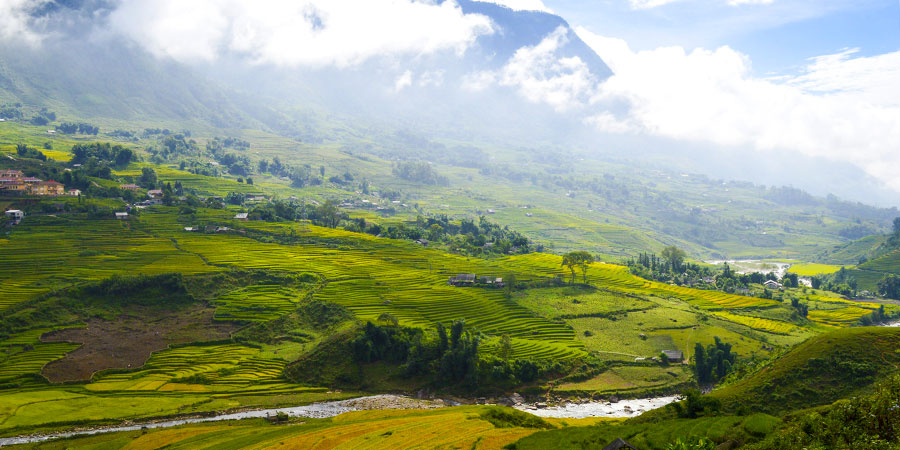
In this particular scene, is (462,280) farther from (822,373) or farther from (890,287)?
(890,287)

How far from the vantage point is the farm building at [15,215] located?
91488 millimetres

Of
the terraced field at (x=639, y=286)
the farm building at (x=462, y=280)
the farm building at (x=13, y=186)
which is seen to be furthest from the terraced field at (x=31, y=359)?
the terraced field at (x=639, y=286)

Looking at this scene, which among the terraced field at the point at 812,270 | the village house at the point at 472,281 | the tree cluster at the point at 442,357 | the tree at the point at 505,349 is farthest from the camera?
the terraced field at the point at 812,270

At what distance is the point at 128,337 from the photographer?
216ft

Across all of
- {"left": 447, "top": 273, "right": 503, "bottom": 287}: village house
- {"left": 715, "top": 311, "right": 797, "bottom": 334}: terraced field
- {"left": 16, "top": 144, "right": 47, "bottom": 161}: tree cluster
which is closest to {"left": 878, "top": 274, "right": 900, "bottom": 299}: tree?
{"left": 715, "top": 311, "right": 797, "bottom": 334}: terraced field

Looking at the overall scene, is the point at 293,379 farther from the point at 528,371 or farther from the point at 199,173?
the point at 199,173

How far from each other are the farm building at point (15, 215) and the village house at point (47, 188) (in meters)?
13.5

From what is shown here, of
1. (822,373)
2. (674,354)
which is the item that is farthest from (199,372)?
(822,373)

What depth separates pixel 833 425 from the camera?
1040 inches

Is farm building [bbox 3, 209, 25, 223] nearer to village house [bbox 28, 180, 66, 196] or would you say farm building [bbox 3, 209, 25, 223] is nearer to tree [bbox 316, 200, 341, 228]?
village house [bbox 28, 180, 66, 196]

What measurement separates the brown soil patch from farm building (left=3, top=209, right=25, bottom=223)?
40.7 meters

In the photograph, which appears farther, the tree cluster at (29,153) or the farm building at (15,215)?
the tree cluster at (29,153)

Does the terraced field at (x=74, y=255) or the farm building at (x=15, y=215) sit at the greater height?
the farm building at (x=15, y=215)

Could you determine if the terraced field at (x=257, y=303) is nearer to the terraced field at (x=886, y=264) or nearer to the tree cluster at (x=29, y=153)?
the tree cluster at (x=29, y=153)
